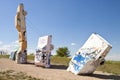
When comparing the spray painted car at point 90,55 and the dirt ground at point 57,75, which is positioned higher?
the spray painted car at point 90,55

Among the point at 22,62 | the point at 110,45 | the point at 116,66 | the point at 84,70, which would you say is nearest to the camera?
the point at 110,45

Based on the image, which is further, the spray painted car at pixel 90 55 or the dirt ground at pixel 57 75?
the spray painted car at pixel 90 55

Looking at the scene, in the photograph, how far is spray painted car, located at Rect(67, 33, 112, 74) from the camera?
14.2 metres

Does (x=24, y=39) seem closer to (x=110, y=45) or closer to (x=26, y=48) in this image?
(x=26, y=48)

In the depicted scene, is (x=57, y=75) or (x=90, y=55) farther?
(x=90, y=55)

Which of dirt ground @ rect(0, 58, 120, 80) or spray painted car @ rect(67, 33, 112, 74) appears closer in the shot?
dirt ground @ rect(0, 58, 120, 80)

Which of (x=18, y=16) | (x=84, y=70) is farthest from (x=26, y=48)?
(x=84, y=70)

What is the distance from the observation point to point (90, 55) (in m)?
14.6

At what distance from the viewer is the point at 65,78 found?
13.0 meters

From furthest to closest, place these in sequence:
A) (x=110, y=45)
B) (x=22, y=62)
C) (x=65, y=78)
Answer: (x=22, y=62)
(x=110, y=45)
(x=65, y=78)

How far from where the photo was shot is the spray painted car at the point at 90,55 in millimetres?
14188

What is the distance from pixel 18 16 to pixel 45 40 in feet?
12.6

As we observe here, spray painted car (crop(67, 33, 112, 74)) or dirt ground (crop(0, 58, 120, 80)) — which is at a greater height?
spray painted car (crop(67, 33, 112, 74))

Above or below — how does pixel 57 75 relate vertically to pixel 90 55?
below
